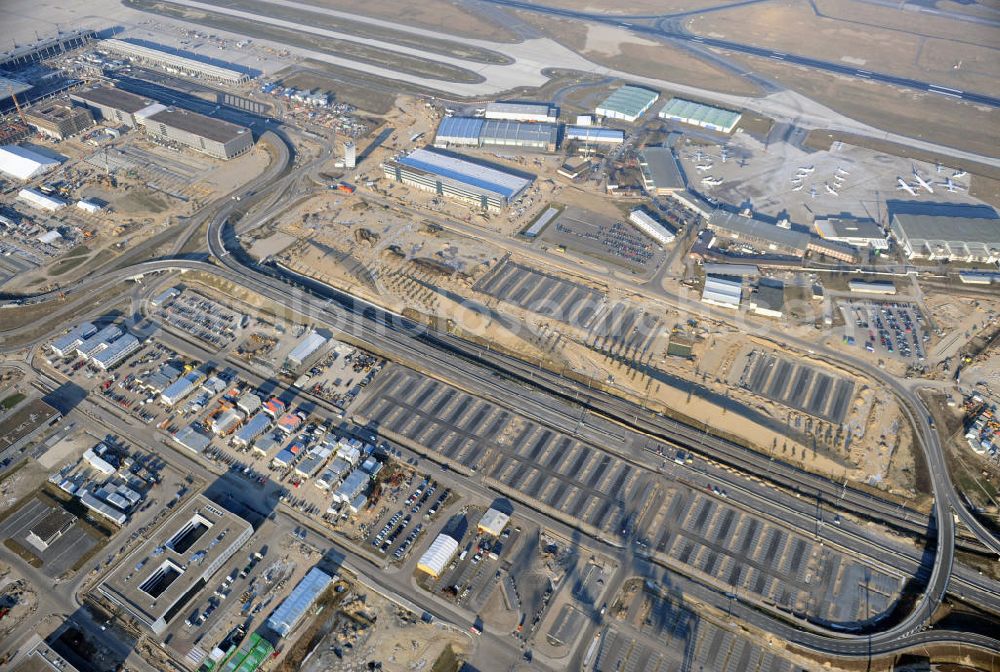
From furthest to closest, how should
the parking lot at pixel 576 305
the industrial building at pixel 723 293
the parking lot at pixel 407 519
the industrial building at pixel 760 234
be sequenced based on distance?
1. the industrial building at pixel 760 234
2. the industrial building at pixel 723 293
3. the parking lot at pixel 576 305
4. the parking lot at pixel 407 519

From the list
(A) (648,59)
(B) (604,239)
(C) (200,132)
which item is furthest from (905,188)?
(C) (200,132)

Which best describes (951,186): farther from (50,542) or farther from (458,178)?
(50,542)

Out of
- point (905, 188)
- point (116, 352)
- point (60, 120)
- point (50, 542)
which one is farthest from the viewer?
point (60, 120)

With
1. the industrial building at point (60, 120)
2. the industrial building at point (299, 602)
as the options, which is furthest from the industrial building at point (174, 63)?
the industrial building at point (299, 602)

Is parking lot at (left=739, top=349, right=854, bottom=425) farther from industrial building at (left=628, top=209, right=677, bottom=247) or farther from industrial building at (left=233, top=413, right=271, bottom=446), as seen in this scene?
industrial building at (left=233, top=413, right=271, bottom=446)

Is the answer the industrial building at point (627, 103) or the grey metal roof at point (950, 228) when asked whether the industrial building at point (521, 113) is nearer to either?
the industrial building at point (627, 103)

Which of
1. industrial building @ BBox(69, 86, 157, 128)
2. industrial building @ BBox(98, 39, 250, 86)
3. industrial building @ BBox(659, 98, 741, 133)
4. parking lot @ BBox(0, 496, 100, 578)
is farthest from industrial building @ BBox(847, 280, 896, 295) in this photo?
industrial building @ BBox(98, 39, 250, 86)
